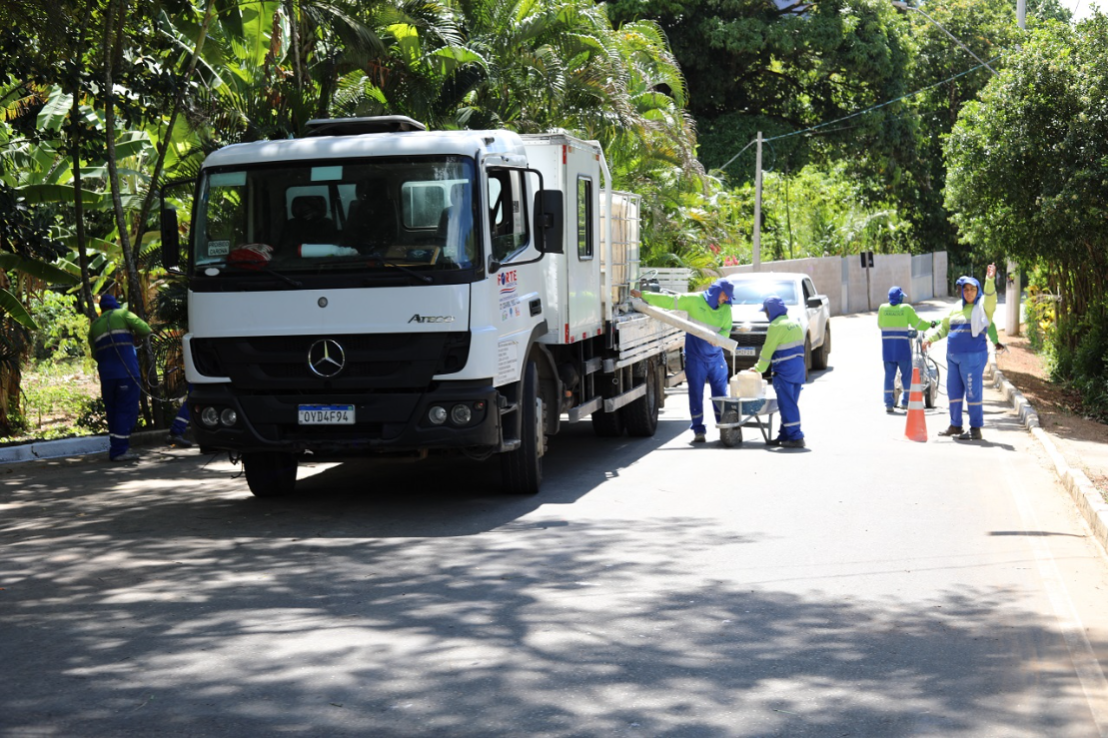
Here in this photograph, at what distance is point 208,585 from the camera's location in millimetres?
7848

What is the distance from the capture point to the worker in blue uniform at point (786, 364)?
46.2ft

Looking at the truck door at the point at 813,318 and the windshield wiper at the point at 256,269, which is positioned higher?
the windshield wiper at the point at 256,269

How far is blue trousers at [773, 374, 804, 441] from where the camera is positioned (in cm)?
1409

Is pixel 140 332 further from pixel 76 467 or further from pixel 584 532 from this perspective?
pixel 584 532

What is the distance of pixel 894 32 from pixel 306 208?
38.1 m

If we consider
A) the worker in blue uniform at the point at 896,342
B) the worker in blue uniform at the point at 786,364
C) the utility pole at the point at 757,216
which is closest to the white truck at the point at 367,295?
the worker in blue uniform at the point at 786,364

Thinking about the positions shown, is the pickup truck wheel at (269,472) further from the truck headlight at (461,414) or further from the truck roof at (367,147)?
the truck roof at (367,147)

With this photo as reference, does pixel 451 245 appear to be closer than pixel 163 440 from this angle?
Yes

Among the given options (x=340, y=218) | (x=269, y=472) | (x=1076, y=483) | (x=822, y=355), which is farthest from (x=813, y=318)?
(x=340, y=218)

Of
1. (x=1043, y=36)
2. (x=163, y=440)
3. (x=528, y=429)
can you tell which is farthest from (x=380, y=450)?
(x=1043, y=36)

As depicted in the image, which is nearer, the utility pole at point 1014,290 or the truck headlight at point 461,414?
the truck headlight at point 461,414

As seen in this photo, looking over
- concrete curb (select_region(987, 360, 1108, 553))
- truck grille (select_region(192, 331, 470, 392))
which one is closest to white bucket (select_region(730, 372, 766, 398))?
concrete curb (select_region(987, 360, 1108, 553))

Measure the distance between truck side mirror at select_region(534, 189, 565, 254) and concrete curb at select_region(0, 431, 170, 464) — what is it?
726cm

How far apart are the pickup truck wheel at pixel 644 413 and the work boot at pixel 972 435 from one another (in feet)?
11.6
